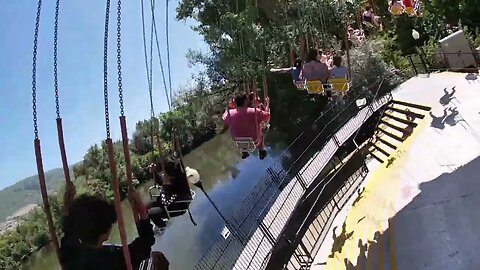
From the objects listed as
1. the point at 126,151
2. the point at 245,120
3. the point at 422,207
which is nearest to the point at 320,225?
the point at 422,207

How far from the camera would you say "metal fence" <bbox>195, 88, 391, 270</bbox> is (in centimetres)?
1022

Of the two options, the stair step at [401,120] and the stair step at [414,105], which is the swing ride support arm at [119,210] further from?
the stair step at [414,105]

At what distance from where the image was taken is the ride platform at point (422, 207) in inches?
318

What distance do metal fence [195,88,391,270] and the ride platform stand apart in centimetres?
88

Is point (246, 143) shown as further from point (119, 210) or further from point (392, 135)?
point (392, 135)

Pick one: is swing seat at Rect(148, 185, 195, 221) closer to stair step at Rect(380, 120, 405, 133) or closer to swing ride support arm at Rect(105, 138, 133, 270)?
swing ride support arm at Rect(105, 138, 133, 270)

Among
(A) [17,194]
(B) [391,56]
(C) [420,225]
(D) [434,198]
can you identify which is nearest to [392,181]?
(D) [434,198]

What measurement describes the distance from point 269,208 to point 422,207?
3.23 metres

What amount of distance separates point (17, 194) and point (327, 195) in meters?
33.3

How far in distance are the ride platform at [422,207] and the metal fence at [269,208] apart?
34.6 inches

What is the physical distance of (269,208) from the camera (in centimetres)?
1184

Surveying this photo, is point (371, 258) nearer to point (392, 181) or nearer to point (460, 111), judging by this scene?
point (392, 181)

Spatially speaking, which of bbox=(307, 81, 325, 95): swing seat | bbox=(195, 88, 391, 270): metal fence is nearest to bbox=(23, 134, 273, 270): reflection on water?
bbox=(195, 88, 391, 270): metal fence

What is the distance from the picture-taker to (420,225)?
28.9 feet
